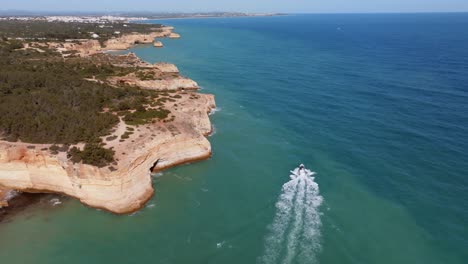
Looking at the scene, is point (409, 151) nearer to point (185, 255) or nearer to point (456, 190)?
point (456, 190)

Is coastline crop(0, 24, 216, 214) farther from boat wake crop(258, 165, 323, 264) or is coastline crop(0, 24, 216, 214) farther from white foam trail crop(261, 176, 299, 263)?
boat wake crop(258, 165, 323, 264)

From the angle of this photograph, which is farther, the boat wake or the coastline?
the coastline

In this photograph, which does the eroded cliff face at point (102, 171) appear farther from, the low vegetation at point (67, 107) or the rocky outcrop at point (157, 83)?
the rocky outcrop at point (157, 83)

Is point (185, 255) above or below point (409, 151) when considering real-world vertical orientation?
below

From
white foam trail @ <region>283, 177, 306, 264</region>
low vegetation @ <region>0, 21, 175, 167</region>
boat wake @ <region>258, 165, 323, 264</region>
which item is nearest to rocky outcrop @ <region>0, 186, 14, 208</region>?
low vegetation @ <region>0, 21, 175, 167</region>

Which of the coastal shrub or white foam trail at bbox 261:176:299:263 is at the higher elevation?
the coastal shrub

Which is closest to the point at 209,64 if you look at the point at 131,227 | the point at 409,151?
the point at 409,151

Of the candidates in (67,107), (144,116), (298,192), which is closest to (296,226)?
(298,192)
